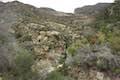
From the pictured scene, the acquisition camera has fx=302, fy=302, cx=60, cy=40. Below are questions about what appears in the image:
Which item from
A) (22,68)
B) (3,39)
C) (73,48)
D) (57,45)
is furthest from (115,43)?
(3,39)

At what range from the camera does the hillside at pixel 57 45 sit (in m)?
16.1

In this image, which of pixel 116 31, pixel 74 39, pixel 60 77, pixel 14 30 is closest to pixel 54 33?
pixel 74 39

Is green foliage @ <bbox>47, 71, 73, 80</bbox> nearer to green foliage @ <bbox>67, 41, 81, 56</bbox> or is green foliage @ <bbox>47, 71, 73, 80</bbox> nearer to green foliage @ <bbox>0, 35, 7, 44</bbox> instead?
green foliage @ <bbox>67, 41, 81, 56</bbox>

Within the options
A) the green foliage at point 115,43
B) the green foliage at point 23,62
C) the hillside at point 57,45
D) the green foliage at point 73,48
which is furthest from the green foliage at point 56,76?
the green foliage at point 115,43

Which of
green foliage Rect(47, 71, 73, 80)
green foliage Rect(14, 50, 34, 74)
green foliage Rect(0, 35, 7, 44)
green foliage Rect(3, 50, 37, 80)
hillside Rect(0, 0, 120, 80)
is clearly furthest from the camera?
green foliage Rect(0, 35, 7, 44)

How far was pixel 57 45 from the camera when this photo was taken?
63.9ft

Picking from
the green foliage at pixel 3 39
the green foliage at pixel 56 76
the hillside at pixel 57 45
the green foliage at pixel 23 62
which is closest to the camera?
the green foliage at pixel 56 76

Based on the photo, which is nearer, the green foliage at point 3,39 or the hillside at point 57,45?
the hillside at point 57,45

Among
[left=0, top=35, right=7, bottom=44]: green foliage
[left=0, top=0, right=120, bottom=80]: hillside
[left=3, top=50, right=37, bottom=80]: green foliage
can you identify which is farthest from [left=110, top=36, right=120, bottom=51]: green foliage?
[left=0, top=35, right=7, bottom=44]: green foliage

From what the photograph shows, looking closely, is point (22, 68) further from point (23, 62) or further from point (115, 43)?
point (115, 43)

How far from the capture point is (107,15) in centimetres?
2391

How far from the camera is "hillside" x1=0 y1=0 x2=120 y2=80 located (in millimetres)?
16125

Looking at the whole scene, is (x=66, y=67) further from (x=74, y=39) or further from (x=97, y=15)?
(x=97, y=15)

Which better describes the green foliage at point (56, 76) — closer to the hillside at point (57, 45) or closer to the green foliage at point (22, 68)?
the hillside at point (57, 45)
